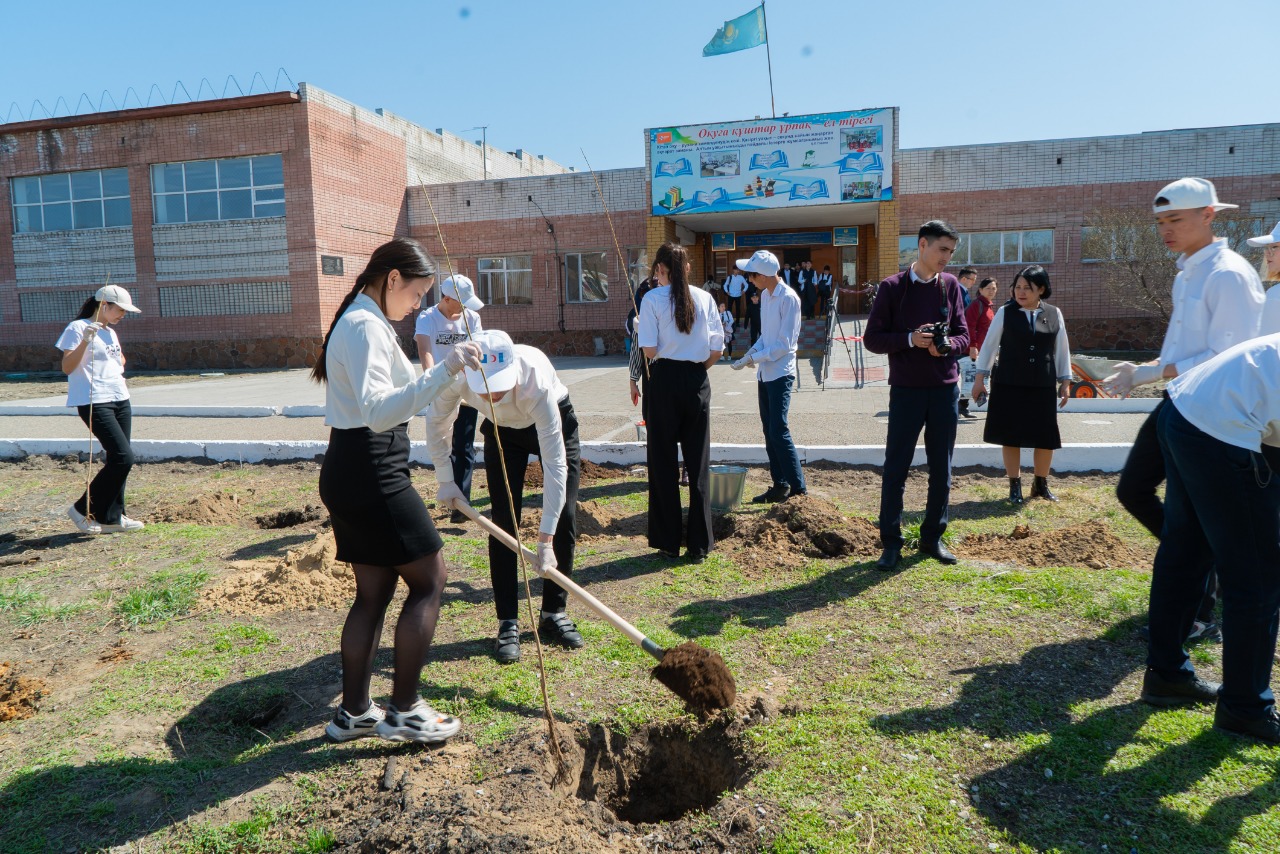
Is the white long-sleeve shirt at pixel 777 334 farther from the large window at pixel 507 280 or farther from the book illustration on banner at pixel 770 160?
the large window at pixel 507 280

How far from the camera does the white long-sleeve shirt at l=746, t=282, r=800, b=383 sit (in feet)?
21.1

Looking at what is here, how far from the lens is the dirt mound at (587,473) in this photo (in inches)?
289

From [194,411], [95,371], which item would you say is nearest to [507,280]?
[194,411]

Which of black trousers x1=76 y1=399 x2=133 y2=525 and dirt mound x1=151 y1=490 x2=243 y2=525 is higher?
black trousers x1=76 y1=399 x2=133 y2=525

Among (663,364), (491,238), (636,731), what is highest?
(491,238)

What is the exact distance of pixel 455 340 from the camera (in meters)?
6.50

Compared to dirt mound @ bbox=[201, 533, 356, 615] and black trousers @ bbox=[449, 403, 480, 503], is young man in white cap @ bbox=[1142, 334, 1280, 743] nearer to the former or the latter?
dirt mound @ bbox=[201, 533, 356, 615]

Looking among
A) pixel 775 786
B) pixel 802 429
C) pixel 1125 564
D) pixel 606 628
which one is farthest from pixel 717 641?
pixel 802 429

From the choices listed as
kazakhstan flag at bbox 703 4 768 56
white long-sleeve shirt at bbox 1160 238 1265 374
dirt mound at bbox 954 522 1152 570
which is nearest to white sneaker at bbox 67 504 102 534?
dirt mound at bbox 954 522 1152 570

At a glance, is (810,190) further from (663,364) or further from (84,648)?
(84,648)

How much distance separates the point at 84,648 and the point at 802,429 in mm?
7479

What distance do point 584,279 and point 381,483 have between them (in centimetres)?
2268

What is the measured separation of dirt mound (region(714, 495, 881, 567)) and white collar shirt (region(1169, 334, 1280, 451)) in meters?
2.58

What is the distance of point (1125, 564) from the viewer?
15.8 feet
